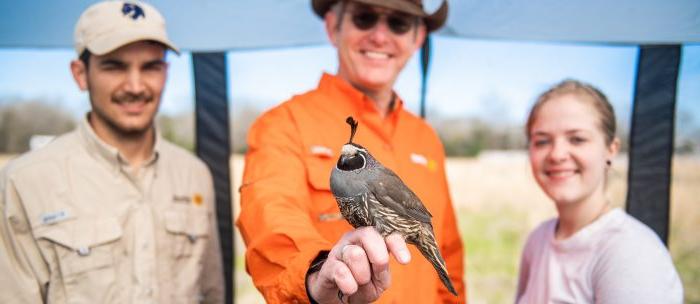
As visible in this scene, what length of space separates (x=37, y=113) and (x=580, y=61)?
14.2 feet

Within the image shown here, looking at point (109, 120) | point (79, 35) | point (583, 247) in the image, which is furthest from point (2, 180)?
point (583, 247)

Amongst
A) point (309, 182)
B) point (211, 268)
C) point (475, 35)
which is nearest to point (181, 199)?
point (211, 268)

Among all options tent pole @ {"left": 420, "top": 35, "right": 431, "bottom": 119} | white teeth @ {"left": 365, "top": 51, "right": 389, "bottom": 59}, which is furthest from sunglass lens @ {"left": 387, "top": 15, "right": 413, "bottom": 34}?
tent pole @ {"left": 420, "top": 35, "right": 431, "bottom": 119}

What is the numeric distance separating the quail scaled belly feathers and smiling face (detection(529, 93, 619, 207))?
1419 millimetres

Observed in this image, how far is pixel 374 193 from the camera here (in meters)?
1.34

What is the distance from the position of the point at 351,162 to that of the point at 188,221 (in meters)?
2.05

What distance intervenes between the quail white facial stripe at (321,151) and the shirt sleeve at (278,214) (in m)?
0.08

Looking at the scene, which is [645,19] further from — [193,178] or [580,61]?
[193,178]

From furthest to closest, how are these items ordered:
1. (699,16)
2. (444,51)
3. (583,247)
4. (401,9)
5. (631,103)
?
(444,51) < (631,103) < (699,16) < (583,247) < (401,9)

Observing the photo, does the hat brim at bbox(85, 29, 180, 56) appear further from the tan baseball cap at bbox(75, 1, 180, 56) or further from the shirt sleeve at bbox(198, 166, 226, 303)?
the shirt sleeve at bbox(198, 166, 226, 303)

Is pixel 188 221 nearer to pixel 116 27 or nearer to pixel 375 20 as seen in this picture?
pixel 116 27

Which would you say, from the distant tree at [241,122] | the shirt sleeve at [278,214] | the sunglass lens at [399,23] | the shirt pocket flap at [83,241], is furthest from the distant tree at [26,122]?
the sunglass lens at [399,23]

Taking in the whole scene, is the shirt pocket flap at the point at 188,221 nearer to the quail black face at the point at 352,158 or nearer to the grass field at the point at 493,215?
the grass field at the point at 493,215

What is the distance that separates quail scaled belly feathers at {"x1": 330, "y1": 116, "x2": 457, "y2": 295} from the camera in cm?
131
